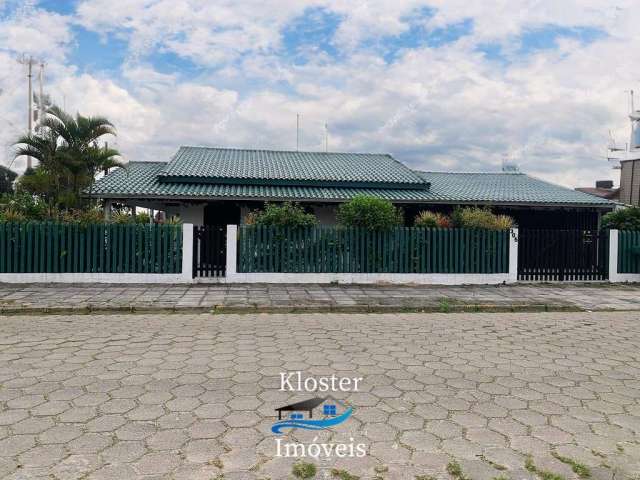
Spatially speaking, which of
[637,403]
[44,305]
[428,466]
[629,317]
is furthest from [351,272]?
[428,466]

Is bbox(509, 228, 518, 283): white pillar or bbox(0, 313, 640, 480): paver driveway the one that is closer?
bbox(0, 313, 640, 480): paver driveway

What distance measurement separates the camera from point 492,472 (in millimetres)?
2967

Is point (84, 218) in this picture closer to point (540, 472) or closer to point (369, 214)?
point (369, 214)

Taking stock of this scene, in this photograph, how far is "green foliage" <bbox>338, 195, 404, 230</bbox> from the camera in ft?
40.2

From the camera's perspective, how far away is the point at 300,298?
9969 millimetres

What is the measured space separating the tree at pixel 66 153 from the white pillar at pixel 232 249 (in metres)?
6.01

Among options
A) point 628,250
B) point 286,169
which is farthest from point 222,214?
point 628,250

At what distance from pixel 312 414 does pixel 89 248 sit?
9296 millimetres

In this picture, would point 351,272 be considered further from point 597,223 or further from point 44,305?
point 597,223

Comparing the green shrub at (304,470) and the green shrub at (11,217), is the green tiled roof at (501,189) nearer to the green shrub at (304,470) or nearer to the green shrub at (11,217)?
the green shrub at (11,217)

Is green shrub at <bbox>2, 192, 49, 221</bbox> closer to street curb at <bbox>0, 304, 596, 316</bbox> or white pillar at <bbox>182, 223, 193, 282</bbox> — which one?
white pillar at <bbox>182, 223, 193, 282</bbox>

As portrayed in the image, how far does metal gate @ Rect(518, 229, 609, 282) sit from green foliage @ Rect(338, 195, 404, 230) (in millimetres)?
3652

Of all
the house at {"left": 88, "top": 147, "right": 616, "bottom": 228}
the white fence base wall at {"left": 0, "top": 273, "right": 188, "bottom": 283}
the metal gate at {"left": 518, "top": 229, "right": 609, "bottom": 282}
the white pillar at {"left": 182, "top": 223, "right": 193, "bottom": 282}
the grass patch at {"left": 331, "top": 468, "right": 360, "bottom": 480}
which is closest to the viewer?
the grass patch at {"left": 331, "top": 468, "right": 360, "bottom": 480}

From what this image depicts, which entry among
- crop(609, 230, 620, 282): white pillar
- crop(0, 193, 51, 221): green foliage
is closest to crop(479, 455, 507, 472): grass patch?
crop(0, 193, 51, 221): green foliage
